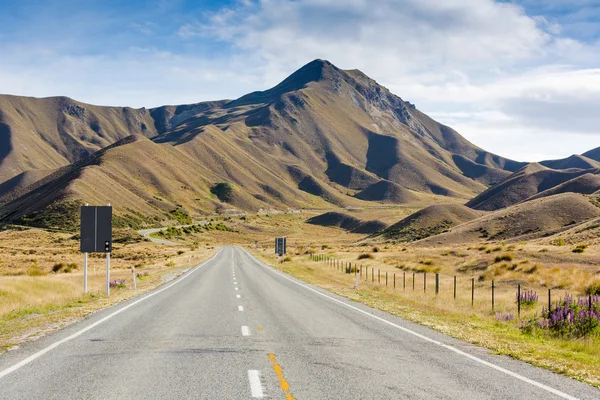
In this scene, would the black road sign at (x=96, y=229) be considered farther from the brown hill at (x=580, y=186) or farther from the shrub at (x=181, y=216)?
the shrub at (x=181, y=216)

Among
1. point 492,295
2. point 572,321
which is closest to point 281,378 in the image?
point 572,321

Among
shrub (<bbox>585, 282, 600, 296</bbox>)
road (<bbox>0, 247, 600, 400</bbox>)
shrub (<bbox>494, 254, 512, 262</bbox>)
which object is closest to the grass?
road (<bbox>0, 247, 600, 400</bbox>)

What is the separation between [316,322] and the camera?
15.1 m

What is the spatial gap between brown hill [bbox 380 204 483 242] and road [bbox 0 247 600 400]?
106 metres

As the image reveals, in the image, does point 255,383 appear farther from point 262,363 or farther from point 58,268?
point 58,268

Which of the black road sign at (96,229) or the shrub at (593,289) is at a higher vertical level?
the black road sign at (96,229)

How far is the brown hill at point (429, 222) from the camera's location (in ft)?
400

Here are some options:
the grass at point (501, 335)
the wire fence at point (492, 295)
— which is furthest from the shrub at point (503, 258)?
the grass at point (501, 335)

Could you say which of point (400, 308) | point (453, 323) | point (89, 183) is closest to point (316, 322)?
point (453, 323)

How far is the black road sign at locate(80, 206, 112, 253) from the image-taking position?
78.3 ft

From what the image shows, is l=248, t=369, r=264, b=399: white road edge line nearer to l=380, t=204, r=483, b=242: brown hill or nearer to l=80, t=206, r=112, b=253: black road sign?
l=80, t=206, r=112, b=253: black road sign

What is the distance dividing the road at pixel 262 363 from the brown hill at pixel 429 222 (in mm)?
105687

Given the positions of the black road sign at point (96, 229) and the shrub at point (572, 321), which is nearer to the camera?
the shrub at point (572, 321)

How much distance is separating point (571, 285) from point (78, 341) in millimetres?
27513
